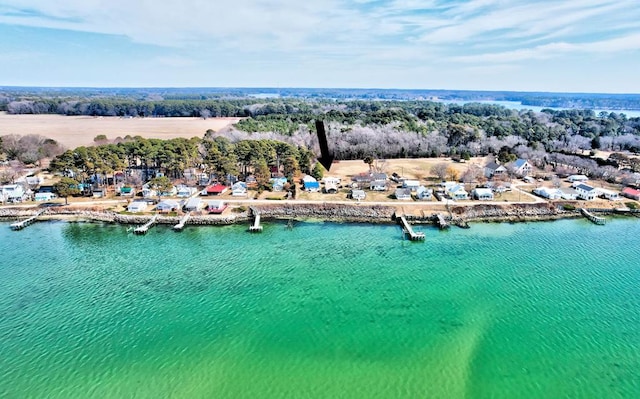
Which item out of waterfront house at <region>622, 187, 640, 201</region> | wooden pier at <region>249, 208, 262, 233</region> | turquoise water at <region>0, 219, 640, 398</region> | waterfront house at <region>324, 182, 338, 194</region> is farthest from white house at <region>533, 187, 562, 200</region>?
wooden pier at <region>249, 208, 262, 233</region>

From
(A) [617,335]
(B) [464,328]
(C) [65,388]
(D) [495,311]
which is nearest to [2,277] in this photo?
(C) [65,388]

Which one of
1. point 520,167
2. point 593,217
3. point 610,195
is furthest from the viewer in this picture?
point 520,167

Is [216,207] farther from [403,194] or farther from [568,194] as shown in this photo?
[568,194]

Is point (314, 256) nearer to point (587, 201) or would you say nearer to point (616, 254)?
point (616, 254)

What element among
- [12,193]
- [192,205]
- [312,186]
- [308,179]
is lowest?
[192,205]

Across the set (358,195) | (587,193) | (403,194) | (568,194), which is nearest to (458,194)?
(403,194)

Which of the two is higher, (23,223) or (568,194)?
(568,194)

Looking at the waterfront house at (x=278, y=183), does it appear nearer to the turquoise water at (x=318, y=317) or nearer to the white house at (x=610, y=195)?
the turquoise water at (x=318, y=317)
